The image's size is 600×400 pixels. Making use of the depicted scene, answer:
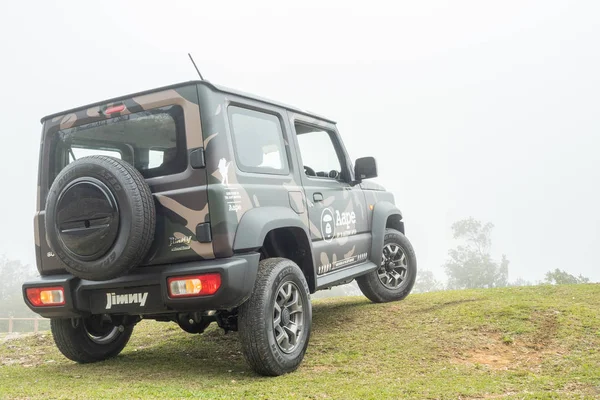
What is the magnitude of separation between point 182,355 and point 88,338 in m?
0.84

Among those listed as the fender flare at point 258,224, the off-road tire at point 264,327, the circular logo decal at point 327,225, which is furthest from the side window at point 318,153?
the off-road tire at point 264,327

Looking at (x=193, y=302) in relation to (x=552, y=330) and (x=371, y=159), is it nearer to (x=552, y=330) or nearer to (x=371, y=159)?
(x=371, y=159)

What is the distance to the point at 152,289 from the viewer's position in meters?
3.83

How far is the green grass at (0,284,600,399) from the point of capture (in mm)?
3520

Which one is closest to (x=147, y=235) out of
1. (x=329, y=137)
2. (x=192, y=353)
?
(x=192, y=353)

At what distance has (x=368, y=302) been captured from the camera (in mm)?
6824

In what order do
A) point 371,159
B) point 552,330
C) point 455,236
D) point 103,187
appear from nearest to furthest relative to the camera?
point 103,187
point 552,330
point 371,159
point 455,236

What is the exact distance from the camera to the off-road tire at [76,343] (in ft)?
15.1

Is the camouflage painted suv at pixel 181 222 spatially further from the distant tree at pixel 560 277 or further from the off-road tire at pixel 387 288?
the distant tree at pixel 560 277

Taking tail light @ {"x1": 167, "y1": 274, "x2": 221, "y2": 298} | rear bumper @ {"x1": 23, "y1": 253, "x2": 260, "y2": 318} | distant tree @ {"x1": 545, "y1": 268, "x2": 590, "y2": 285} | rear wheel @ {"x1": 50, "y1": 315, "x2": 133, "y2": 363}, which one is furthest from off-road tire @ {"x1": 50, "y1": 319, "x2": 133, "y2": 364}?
distant tree @ {"x1": 545, "y1": 268, "x2": 590, "y2": 285}

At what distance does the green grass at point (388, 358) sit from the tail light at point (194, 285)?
61 cm

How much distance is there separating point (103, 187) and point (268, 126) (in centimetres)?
152

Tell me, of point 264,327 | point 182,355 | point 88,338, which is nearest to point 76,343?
point 88,338

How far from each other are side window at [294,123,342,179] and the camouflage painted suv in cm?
15
